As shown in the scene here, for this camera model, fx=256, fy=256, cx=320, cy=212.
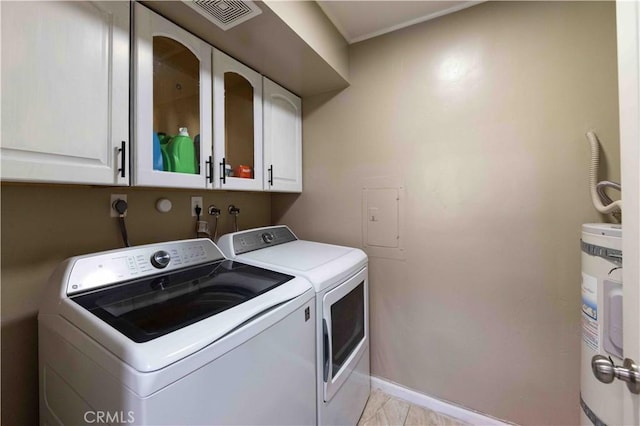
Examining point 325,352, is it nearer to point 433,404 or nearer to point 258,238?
point 258,238

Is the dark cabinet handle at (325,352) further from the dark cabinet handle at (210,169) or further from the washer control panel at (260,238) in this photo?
the dark cabinet handle at (210,169)

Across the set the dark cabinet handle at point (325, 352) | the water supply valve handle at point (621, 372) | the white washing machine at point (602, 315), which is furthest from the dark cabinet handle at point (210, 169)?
the white washing machine at point (602, 315)

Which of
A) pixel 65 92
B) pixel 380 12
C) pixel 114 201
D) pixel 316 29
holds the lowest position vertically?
pixel 114 201

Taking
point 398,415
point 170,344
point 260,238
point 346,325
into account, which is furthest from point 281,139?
point 398,415

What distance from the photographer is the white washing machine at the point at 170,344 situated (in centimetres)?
61

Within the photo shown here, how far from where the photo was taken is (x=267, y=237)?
177 centimetres

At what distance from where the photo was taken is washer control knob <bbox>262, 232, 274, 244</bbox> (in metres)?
1.74

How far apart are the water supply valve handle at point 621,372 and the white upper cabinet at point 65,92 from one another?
1.54 metres

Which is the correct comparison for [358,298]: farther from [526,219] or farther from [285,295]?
[526,219]

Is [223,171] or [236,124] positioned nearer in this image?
[223,171]

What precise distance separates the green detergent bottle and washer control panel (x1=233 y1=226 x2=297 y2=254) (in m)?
0.49

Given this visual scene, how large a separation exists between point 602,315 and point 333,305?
39.7 inches

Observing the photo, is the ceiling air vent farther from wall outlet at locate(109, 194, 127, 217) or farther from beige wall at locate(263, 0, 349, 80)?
wall outlet at locate(109, 194, 127, 217)

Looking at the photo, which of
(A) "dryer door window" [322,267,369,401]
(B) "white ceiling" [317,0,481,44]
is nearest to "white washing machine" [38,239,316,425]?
(A) "dryer door window" [322,267,369,401]
